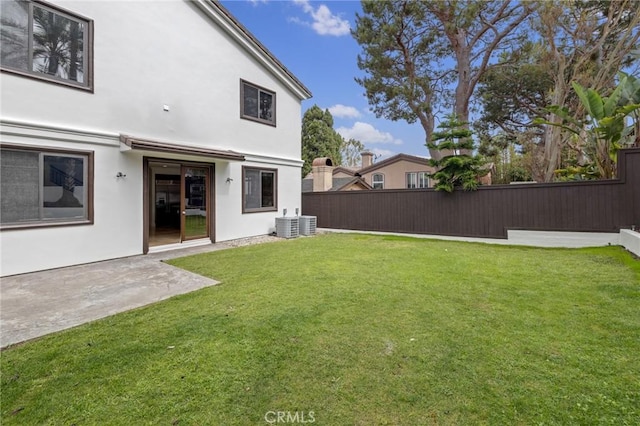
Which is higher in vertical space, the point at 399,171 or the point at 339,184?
the point at 399,171

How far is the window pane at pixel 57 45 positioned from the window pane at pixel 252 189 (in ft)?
16.9

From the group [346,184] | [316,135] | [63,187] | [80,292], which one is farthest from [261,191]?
[316,135]

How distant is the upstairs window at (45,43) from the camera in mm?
6012

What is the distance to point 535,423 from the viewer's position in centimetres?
207

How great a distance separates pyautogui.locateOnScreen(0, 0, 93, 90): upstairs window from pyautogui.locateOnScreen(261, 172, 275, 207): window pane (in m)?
5.78

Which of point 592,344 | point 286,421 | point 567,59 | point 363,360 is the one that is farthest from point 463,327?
point 567,59

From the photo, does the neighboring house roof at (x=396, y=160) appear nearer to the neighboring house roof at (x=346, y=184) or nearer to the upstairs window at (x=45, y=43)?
the neighboring house roof at (x=346, y=184)

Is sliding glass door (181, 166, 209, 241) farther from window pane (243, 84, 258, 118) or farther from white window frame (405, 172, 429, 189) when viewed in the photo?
white window frame (405, 172, 429, 189)

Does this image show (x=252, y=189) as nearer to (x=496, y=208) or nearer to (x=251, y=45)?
(x=251, y=45)

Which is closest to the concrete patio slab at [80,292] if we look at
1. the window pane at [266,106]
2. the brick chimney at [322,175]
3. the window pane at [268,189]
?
the window pane at [268,189]

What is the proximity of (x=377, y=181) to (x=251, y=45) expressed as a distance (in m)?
17.2

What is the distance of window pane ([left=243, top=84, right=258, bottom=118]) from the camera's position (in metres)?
10.8

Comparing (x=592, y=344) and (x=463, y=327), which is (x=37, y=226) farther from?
(x=592, y=344)

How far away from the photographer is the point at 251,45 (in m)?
10.7
